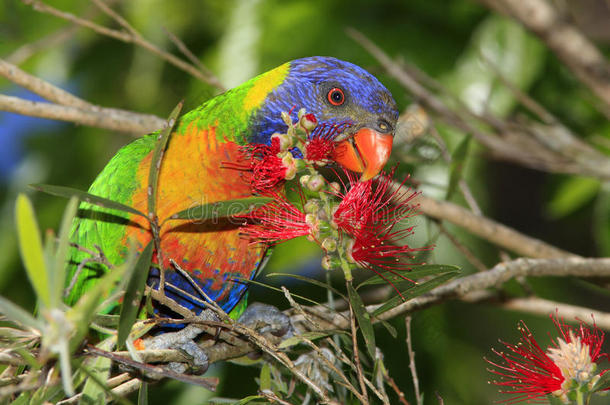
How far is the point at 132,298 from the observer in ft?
3.07

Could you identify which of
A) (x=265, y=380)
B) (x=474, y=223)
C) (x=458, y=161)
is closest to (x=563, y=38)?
(x=458, y=161)

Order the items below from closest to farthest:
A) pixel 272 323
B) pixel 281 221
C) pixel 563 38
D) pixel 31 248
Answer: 1. pixel 31 248
2. pixel 281 221
3. pixel 272 323
4. pixel 563 38

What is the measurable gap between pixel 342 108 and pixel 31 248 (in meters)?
1.12

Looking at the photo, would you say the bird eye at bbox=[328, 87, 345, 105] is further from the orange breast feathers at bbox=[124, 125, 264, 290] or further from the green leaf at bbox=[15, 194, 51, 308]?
the green leaf at bbox=[15, 194, 51, 308]

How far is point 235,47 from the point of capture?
267cm

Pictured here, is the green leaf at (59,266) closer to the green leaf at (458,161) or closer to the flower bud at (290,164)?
the flower bud at (290,164)

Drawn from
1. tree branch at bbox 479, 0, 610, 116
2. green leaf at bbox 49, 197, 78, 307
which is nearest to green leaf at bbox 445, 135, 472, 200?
tree branch at bbox 479, 0, 610, 116

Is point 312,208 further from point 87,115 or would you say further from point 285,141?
point 87,115

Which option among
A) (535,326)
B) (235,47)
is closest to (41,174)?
(235,47)

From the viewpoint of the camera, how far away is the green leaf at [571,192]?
2670mm

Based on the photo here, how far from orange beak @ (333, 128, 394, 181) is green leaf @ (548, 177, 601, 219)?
4.88 feet

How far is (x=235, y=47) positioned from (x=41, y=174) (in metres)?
1.41

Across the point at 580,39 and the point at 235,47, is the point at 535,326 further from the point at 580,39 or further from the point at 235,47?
the point at 235,47

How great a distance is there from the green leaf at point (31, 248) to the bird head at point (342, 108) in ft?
3.29
